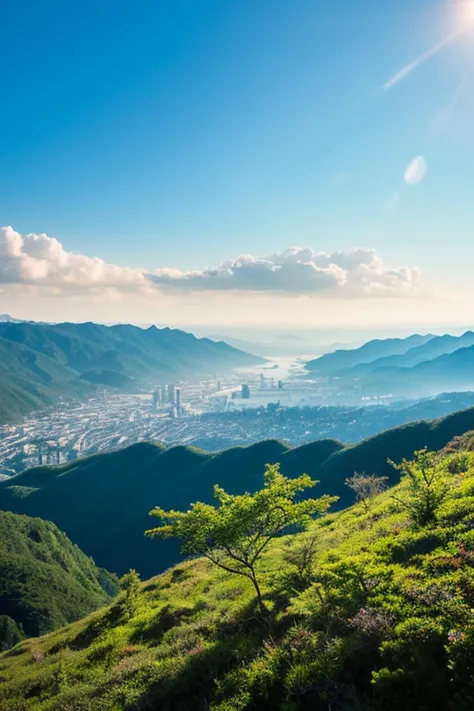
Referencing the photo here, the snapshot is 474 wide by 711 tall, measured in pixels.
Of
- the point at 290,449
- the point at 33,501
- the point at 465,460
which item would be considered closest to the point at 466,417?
the point at 290,449

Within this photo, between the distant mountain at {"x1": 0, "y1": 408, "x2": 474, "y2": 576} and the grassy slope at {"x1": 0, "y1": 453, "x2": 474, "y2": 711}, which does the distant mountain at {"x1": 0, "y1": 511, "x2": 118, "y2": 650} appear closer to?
the distant mountain at {"x1": 0, "y1": 408, "x2": 474, "y2": 576}

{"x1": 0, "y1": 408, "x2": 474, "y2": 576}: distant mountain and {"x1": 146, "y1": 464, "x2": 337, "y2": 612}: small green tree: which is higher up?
{"x1": 146, "y1": 464, "x2": 337, "y2": 612}: small green tree

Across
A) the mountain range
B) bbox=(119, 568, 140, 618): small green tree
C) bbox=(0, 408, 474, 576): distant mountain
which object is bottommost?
bbox=(0, 408, 474, 576): distant mountain

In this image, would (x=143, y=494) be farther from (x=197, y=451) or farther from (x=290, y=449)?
(x=290, y=449)

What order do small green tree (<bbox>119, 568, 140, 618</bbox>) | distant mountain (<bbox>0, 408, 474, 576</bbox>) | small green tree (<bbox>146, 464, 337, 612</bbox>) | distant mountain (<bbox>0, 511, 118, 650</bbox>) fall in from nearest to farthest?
small green tree (<bbox>146, 464, 337, 612</bbox>) → small green tree (<bbox>119, 568, 140, 618</bbox>) → distant mountain (<bbox>0, 511, 118, 650</bbox>) → distant mountain (<bbox>0, 408, 474, 576</bbox>)

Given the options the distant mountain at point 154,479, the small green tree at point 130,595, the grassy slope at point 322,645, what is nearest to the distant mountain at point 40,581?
the distant mountain at point 154,479

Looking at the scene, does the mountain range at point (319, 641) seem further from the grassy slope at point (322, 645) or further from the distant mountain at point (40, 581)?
the distant mountain at point (40, 581)

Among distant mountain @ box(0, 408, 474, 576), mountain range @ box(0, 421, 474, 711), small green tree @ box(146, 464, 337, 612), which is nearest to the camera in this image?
mountain range @ box(0, 421, 474, 711)

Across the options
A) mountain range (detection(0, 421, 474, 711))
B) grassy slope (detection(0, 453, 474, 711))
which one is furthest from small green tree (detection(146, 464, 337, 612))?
grassy slope (detection(0, 453, 474, 711))
